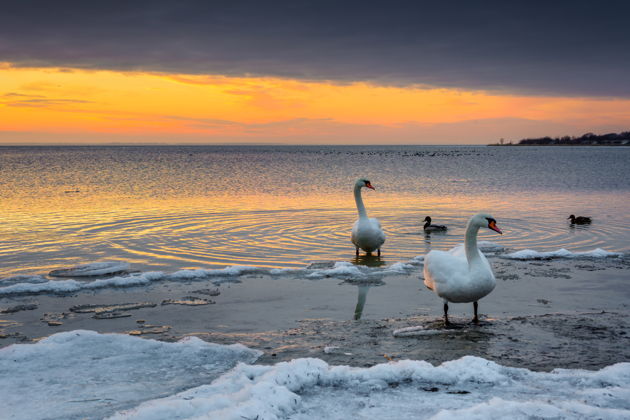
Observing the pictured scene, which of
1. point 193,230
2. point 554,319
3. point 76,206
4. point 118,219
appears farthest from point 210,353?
point 76,206

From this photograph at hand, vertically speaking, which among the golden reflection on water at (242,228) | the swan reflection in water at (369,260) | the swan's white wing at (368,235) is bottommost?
the swan reflection in water at (369,260)

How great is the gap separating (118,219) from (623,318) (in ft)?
57.6

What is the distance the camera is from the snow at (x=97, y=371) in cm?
533

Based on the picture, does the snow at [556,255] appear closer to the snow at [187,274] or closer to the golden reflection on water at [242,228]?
the snow at [187,274]

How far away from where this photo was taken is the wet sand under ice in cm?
691

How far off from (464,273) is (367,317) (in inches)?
67.7

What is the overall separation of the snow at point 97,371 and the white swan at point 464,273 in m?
3.10

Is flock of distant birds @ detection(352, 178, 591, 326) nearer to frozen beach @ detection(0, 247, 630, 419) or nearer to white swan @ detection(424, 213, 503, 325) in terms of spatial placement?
white swan @ detection(424, 213, 503, 325)

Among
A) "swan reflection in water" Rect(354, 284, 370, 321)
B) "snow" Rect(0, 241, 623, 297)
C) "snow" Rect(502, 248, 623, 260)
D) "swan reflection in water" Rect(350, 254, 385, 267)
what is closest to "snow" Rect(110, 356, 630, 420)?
"swan reflection in water" Rect(354, 284, 370, 321)

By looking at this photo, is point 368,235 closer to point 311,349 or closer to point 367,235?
point 367,235

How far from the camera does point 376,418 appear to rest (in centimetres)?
498

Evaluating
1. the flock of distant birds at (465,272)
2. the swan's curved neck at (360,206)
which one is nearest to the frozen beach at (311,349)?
the flock of distant birds at (465,272)

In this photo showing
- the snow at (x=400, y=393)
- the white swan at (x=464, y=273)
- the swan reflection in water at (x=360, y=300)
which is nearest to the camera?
the snow at (x=400, y=393)

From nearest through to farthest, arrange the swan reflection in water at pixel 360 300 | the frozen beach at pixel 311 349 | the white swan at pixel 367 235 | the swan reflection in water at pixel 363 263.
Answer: the frozen beach at pixel 311 349
the swan reflection in water at pixel 360 300
the swan reflection in water at pixel 363 263
the white swan at pixel 367 235
